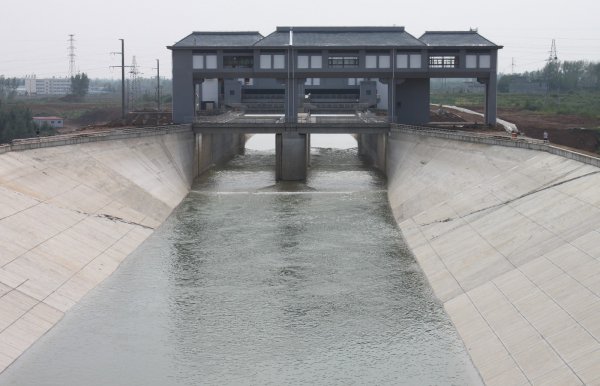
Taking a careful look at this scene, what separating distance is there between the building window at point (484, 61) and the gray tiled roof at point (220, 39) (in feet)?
95.6

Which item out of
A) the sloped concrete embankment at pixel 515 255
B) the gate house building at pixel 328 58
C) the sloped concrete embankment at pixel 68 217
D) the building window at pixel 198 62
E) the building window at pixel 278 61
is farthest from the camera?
the building window at pixel 198 62

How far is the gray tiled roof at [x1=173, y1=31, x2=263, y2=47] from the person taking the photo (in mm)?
100562

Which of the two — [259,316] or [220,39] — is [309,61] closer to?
[220,39]

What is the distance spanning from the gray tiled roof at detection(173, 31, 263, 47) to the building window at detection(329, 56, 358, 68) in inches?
429

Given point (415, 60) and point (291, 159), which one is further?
point (415, 60)

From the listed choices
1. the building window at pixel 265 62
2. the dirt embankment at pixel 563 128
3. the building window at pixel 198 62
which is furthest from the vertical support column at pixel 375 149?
the building window at pixel 198 62

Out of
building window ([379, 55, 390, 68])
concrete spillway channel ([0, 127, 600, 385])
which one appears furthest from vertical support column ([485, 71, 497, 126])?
concrete spillway channel ([0, 127, 600, 385])

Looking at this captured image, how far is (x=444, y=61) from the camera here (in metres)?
99.4

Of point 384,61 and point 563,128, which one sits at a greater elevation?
point 384,61

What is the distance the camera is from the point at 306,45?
323 feet

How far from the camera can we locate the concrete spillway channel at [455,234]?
109 feet

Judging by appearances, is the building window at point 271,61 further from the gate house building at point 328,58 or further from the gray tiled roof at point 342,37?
the gray tiled roof at point 342,37

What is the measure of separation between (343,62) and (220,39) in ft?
55.6

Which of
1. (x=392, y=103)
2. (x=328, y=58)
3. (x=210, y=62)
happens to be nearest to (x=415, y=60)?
(x=392, y=103)
